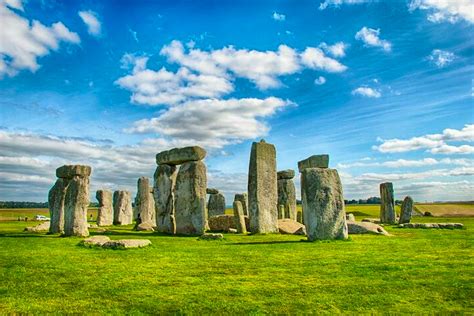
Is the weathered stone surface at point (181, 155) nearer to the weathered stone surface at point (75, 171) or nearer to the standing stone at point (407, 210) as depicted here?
the weathered stone surface at point (75, 171)

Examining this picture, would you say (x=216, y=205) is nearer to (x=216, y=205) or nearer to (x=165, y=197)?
(x=216, y=205)

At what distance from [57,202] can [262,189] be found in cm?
851

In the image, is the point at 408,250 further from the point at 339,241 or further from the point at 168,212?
the point at 168,212

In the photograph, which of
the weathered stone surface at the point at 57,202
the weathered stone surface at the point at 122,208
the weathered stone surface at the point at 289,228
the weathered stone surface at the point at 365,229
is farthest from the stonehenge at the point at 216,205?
the weathered stone surface at the point at 365,229

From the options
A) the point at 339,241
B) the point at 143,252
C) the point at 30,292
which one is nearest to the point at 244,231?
the point at 339,241

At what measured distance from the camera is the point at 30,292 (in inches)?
251

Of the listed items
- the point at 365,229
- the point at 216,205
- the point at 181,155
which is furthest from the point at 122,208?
the point at 365,229

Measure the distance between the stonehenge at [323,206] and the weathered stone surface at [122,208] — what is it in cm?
1999

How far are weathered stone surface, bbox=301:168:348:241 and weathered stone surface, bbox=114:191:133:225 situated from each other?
1999 cm

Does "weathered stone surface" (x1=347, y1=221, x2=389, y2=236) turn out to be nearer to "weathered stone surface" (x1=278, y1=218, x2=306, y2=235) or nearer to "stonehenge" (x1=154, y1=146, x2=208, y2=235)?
"weathered stone surface" (x1=278, y1=218, x2=306, y2=235)

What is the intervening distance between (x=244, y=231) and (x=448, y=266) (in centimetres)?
1109

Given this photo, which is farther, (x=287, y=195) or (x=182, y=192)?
(x=287, y=195)

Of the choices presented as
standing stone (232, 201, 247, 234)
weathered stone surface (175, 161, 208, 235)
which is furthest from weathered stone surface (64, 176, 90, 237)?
standing stone (232, 201, 247, 234)

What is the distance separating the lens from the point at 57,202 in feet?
55.3
